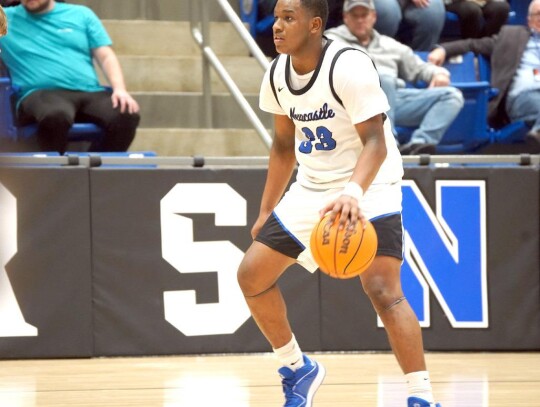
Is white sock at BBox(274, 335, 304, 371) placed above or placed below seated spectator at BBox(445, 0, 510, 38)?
below

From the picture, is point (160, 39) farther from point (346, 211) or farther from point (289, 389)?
point (346, 211)

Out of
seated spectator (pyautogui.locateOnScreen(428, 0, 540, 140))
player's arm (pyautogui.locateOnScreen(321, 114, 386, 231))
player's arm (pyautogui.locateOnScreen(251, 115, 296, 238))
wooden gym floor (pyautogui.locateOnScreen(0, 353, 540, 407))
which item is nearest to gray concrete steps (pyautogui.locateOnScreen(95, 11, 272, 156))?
seated spectator (pyautogui.locateOnScreen(428, 0, 540, 140))

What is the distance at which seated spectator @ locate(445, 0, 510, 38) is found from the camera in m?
10.4

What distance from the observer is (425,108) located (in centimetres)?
883

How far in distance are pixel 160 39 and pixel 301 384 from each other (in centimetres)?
498

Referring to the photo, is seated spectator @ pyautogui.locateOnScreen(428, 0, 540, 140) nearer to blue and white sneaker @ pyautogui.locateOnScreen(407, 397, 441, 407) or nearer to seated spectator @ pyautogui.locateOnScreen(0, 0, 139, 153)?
seated spectator @ pyautogui.locateOnScreen(0, 0, 139, 153)

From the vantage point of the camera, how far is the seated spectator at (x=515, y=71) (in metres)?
9.38

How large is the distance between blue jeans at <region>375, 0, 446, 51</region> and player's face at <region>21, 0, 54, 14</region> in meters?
2.80

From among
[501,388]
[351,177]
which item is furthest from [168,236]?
[351,177]

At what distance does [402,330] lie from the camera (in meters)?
4.84

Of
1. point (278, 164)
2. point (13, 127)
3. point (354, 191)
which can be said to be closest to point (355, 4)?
point (13, 127)

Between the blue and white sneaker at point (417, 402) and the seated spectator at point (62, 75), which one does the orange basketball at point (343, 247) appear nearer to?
the blue and white sneaker at point (417, 402)

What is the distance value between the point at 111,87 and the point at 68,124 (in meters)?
0.67

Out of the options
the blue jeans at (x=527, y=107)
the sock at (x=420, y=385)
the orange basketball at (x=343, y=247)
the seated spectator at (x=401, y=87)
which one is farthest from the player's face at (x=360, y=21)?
the sock at (x=420, y=385)
